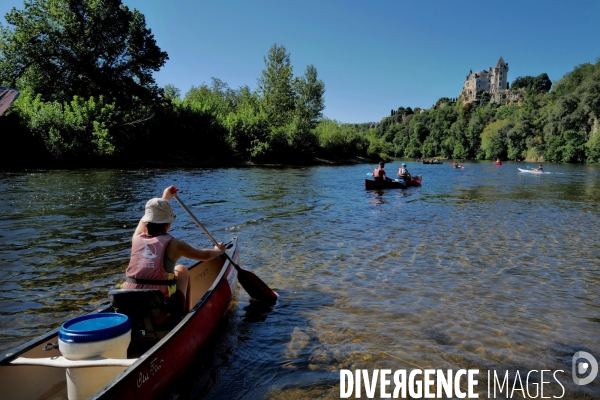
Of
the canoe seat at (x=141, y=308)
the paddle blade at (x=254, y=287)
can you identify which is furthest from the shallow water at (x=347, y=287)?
the canoe seat at (x=141, y=308)

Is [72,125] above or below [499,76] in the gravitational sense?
below

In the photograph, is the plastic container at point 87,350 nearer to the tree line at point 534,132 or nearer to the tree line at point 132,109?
the tree line at point 132,109

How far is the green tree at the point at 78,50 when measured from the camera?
34.3 m

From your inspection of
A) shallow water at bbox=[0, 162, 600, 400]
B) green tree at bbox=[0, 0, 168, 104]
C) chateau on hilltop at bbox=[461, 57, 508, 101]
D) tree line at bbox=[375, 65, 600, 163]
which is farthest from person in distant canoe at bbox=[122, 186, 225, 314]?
chateau on hilltop at bbox=[461, 57, 508, 101]

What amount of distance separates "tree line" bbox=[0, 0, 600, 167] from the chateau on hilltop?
125354mm

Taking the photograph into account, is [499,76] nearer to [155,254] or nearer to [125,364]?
[155,254]

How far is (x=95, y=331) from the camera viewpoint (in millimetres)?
3365

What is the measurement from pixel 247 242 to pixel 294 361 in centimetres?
616

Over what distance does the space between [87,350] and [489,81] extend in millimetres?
221813

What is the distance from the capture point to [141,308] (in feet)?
13.5

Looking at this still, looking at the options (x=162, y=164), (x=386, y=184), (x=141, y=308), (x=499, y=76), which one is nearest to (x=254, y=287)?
(x=141, y=308)

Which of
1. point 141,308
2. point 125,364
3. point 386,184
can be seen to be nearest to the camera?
point 125,364

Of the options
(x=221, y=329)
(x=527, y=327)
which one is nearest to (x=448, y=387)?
(x=527, y=327)

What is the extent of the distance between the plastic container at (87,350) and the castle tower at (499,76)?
701 ft
